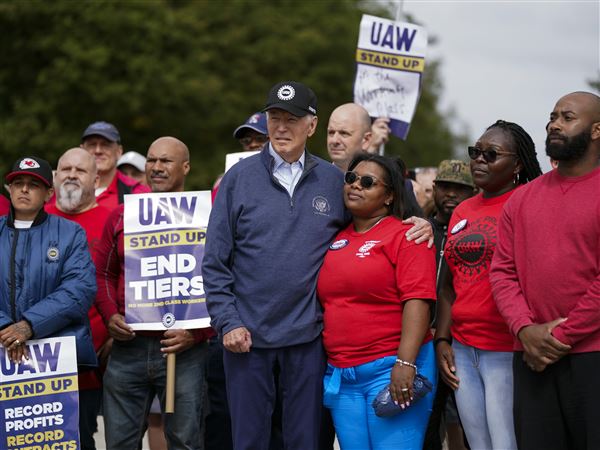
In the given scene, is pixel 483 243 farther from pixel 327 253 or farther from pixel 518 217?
pixel 327 253

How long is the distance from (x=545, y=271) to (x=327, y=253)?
4.19 feet

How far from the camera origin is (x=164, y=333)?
6.93 metres

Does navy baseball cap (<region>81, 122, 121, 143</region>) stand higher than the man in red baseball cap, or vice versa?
navy baseball cap (<region>81, 122, 121, 143</region>)

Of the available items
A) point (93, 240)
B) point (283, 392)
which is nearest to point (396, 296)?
point (283, 392)

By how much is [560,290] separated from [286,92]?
1937mm

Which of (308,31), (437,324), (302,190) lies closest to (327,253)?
(302,190)

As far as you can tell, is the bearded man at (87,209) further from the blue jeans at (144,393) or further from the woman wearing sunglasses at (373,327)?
the woman wearing sunglasses at (373,327)

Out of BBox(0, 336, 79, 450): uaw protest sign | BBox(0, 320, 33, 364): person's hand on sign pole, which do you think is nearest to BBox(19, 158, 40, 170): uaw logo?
BBox(0, 320, 33, 364): person's hand on sign pole

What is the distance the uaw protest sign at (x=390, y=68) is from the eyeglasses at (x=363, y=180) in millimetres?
3945

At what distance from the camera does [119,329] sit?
271 inches

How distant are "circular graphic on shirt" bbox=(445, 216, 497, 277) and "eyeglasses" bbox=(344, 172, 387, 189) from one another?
0.56 meters

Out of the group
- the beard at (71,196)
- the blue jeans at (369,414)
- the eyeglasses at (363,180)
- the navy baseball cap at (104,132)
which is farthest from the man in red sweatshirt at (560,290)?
the navy baseball cap at (104,132)

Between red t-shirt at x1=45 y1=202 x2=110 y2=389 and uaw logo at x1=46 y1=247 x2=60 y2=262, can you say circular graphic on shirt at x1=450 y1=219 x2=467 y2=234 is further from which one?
red t-shirt at x1=45 y1=202 x2=110 y2=389

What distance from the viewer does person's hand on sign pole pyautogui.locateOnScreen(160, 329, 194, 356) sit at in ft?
22.4
